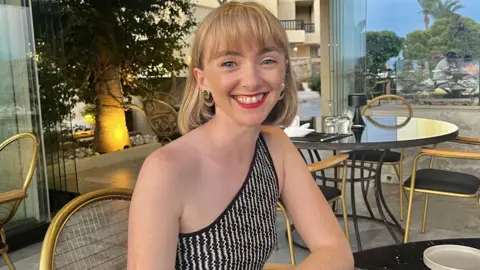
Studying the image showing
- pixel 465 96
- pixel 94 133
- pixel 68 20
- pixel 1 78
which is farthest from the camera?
pixel 94 133

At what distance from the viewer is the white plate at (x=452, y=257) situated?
1.02 metres

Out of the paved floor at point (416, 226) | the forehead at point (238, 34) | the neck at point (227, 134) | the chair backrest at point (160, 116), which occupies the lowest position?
the paved floor at point (416, 226)

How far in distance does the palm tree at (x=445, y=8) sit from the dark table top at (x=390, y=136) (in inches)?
66.2

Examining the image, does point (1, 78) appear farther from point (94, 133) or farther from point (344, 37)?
point (344, 37)

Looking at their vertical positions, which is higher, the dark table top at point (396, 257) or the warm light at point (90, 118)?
the dark table top at point (396, 257)

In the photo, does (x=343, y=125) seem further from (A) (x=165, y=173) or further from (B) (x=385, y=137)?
(A) (x=165, y=173)

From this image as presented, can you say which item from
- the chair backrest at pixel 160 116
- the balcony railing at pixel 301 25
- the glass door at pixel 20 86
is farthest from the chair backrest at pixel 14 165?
the balcony railing at pixel 301 25

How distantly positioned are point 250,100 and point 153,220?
0.31 metres

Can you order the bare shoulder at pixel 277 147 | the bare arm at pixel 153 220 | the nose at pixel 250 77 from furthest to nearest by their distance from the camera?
the bare shoulder at pixel 277 147 < the nose at pixel 250 77 < the bare arm at pixel 153 220

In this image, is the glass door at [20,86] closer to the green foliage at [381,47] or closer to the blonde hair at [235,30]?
the blonde hair at [235,30]

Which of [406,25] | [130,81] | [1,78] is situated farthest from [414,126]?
[130,81]

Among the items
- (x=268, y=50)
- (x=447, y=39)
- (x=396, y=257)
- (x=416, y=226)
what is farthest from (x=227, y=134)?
(x=447, y=39)

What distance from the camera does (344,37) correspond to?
552 centimetres

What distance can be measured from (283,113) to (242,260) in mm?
405
